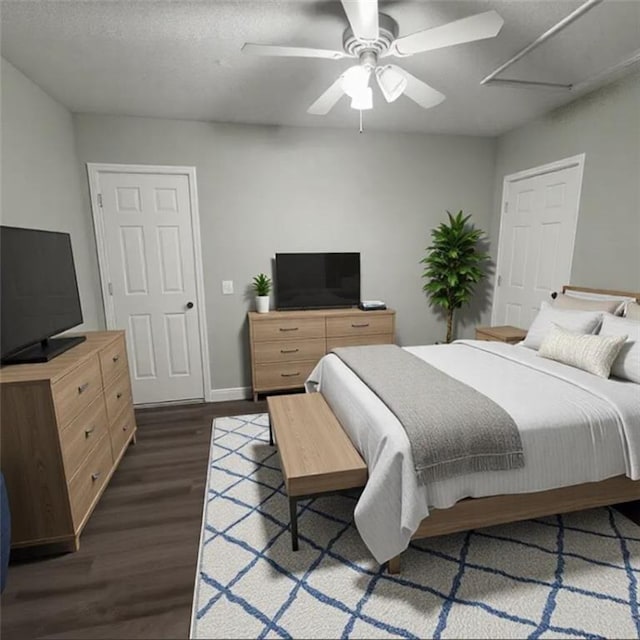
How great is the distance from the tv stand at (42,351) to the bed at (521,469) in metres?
1.62

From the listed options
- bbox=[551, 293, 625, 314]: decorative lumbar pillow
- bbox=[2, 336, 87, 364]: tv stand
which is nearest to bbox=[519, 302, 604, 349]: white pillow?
bbox=[551, 293, 625, 314]: decorative lumbar pillow

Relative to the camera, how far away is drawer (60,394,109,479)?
1.79 meters

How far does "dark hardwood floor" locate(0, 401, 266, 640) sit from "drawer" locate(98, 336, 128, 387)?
657 millimetres

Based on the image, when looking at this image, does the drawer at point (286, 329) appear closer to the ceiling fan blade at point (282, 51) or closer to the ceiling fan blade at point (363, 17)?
the ceiling fan blade at point (282, 51)

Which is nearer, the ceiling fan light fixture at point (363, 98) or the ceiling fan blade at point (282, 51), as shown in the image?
the ceiling fan blade at point (282, 51)

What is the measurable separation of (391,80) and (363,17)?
47cm

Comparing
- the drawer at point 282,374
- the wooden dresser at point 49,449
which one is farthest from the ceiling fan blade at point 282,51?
the drawer at point 282,374

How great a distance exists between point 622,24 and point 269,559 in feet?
10.9

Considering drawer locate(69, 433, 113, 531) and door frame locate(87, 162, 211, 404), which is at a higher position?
door frame locate(87, 162, 211, 404)

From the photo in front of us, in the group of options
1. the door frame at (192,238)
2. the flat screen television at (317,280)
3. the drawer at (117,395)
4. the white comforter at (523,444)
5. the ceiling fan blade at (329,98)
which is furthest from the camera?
the flat screen television at (317,280)

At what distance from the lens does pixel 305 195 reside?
12.5 ft

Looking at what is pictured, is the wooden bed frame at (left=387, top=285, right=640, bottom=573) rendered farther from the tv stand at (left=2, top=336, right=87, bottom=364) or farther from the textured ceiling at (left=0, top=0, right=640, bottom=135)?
the textured ceiling at (left=0, top=0, right=640, bottom=135)

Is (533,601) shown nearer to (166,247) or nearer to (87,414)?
(87,414)

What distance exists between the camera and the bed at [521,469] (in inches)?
61.1
